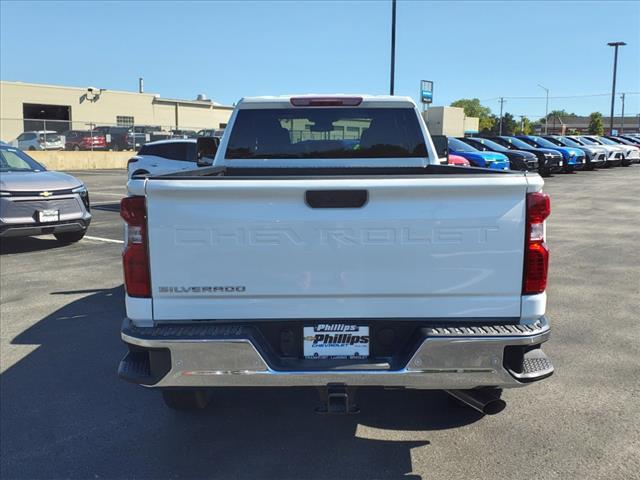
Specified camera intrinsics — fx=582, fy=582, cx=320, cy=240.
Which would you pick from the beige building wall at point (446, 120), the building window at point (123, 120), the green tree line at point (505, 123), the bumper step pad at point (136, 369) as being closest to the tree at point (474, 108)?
the green tree line at point (505, 123)

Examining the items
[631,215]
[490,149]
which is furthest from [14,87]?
[631,215]

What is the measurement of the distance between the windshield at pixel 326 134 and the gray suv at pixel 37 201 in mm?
5573

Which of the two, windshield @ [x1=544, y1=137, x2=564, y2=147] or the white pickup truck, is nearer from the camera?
the white pickup truck

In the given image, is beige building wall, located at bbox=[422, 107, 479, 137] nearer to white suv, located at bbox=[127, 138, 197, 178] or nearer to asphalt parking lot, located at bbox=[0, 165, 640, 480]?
white suv, located at bbox=[127, 138, 197, 178]

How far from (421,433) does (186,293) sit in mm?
1782

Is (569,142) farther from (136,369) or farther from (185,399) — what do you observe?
(136,369)

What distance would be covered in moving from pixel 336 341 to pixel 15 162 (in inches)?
354

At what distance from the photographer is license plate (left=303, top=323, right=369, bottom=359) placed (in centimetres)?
297

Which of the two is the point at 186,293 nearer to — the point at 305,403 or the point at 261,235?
the point at 261,235

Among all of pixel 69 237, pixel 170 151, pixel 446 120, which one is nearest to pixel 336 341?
pixel 69 237

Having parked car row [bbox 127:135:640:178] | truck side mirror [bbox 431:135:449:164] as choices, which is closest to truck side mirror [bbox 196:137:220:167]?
truck side mirror [bbox 431:135:449:164]

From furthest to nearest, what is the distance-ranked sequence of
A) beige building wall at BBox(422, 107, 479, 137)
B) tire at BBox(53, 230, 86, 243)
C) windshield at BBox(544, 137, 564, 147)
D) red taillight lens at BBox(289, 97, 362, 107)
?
1. beige building wall at BBox(422, 107, 479, 137)
2. windshield at BBox(544, 137, 564, 147)
3. tire at BBox(53, 230, 86, 243)
4. red taillight lens at BBox(289, 97, 362, 107)

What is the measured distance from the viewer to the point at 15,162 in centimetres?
1001

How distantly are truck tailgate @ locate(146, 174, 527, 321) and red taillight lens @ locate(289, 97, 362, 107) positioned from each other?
2.07 meters
